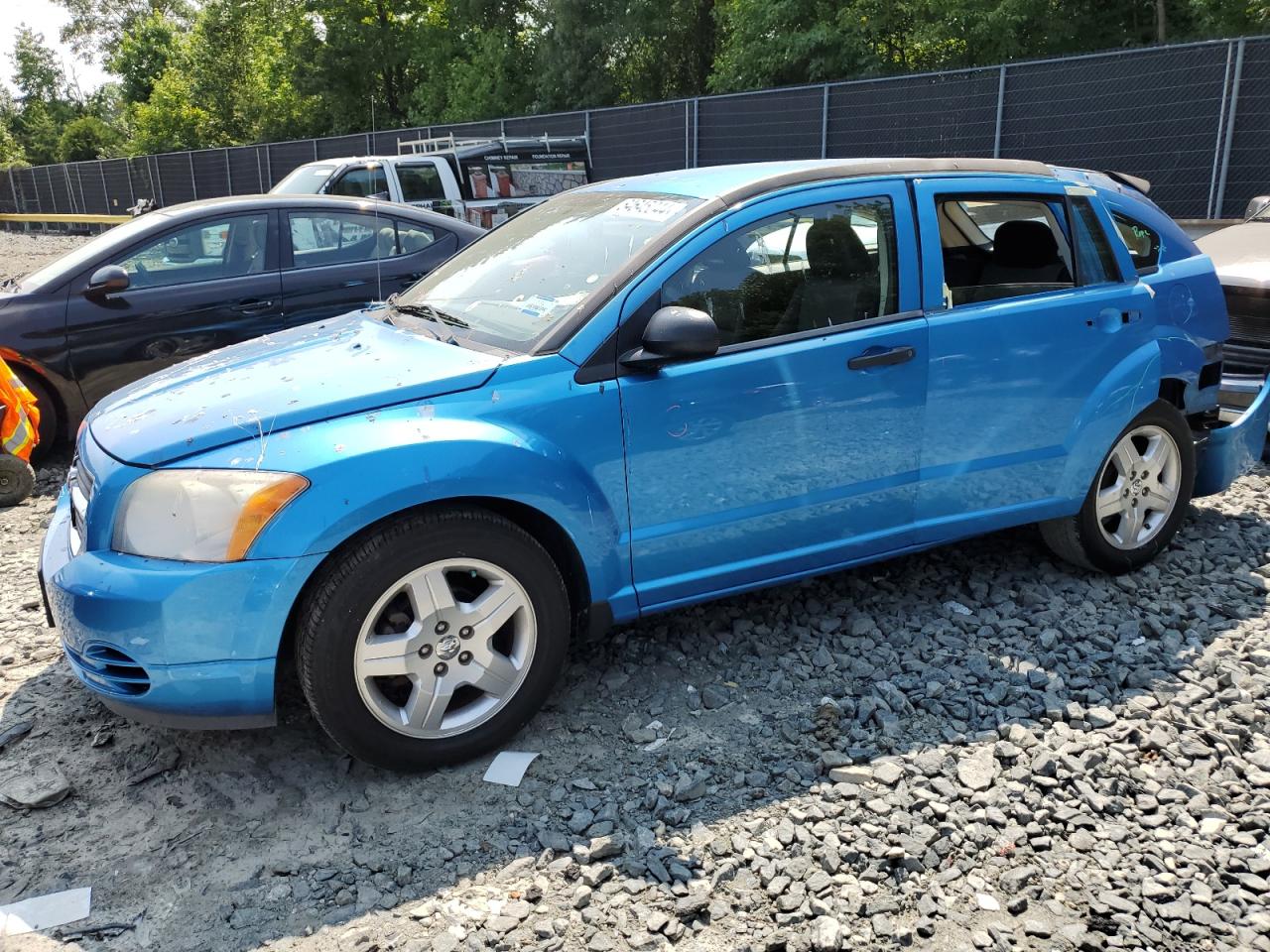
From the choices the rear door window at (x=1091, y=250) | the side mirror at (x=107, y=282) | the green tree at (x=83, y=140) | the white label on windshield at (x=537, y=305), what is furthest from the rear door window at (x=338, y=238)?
the green tree at (x=83, y=140)

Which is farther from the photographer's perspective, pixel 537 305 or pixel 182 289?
pixel 182 289

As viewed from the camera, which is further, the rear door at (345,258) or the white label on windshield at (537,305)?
the rear door at (345,258)

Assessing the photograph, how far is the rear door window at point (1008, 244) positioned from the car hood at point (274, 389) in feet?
6.40

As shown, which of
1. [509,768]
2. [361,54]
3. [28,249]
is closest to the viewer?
[509,768]

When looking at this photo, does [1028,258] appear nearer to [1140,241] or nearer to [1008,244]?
[1008,244]

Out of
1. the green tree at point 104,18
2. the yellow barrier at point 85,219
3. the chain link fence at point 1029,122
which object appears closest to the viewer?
the chain link fence at point 1029,122

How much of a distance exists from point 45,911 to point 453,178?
12901 millimetres

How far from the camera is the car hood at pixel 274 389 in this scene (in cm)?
307

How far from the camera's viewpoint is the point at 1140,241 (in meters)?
4.54

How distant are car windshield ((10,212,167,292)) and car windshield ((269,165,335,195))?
657 cm

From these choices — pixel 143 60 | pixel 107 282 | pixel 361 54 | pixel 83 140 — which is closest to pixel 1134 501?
pixel 107 282

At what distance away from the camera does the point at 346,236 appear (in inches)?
288

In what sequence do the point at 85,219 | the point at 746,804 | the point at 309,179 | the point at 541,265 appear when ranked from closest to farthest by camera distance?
the point at 746,804
the point at 541,265
the point at 309,179
the point at 85,219

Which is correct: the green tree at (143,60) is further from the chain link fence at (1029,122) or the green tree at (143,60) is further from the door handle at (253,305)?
the door handle at (253,305)
